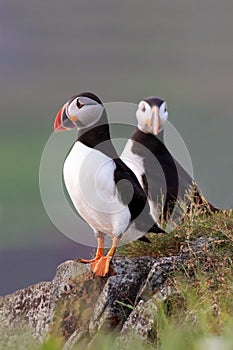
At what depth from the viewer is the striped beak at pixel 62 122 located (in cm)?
654

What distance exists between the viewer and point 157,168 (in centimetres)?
791

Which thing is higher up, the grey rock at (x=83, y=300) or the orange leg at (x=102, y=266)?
the orange leg at (x=102, y=266)

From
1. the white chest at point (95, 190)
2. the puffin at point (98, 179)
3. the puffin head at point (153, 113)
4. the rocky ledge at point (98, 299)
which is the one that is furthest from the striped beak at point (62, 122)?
the rocky ledge at point (98, 299)

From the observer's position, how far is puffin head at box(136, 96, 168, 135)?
725 centimetres

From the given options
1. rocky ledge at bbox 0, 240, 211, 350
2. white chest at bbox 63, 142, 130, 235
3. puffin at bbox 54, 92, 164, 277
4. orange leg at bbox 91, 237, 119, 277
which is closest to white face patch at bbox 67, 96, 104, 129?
puffin at bbox 54, 92, 164, 277

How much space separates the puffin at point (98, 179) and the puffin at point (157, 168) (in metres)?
0.87

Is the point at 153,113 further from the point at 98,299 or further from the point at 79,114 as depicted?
the point at 98,299

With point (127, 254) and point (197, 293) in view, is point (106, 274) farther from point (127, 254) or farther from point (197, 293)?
point (197, 293)

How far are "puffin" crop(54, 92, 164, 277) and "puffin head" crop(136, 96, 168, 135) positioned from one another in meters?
0.80

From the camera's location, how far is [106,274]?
6.84 metres

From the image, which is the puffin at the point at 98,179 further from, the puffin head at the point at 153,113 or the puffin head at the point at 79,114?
the puffin head at the point at 153,113

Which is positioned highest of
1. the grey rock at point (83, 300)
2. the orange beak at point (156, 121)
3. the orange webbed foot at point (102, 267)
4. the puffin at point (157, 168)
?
the orange beak at point (156, 121)

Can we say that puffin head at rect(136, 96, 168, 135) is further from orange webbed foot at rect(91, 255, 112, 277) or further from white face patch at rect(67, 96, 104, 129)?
orange webbed foot at rect(91, 255, 112, 277)

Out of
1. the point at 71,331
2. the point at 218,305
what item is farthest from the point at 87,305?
the point at 218,305
